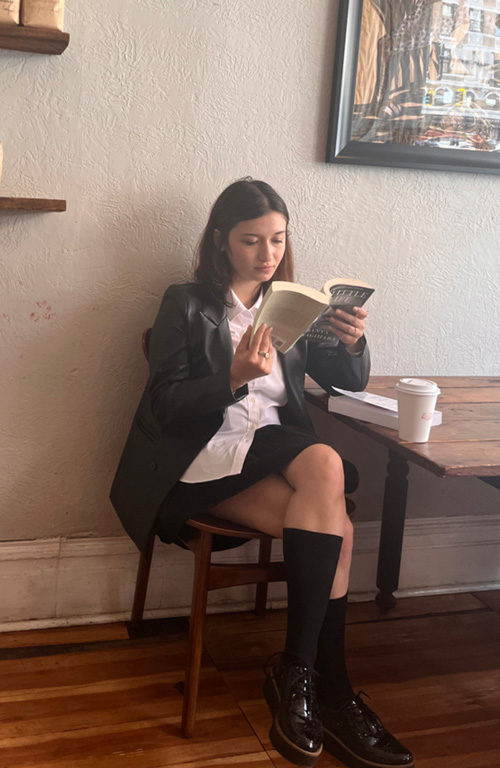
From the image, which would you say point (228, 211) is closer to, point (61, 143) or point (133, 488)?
point (61, 143)

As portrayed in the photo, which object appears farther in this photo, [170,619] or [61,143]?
[170,619]

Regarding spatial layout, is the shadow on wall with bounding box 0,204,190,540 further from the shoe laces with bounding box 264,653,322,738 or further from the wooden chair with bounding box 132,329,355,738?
the shoe laces with bounding box 264,653,322,738

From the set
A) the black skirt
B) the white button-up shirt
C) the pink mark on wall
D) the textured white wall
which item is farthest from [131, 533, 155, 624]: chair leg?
the pink mark on wall

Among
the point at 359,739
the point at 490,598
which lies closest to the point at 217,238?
Result: the point at 359,739

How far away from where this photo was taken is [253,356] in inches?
61.4

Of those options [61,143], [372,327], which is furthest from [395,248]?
[61,143]

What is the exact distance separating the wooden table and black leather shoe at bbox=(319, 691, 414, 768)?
546 mm

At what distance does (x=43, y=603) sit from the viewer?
6.80ft

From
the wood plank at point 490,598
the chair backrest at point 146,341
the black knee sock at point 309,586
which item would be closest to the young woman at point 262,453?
the black knee sock at point 309,586

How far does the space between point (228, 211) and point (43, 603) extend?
116 centimetres

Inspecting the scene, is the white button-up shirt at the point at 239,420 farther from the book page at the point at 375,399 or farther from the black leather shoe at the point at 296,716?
the black leather shoe at the point at 296,716

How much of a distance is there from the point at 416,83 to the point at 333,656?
155cm

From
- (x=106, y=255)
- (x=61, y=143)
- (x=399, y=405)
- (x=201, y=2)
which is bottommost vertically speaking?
(x=399, y=405)

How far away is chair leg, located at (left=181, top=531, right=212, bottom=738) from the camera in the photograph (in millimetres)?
1620
